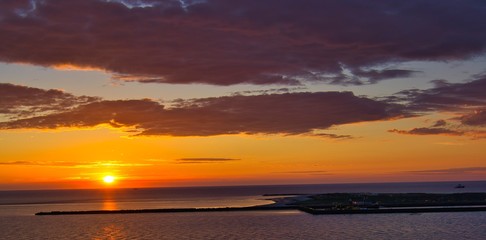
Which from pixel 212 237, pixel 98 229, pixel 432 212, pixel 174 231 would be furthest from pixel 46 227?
pixel 432 212

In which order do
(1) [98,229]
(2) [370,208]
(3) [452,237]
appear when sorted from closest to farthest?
(3) [452,237]
(1) [98,229]
(2) [370,208]

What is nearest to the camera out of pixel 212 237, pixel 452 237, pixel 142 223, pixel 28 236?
pixel 452 237

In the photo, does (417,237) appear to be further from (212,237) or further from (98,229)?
(98,229)

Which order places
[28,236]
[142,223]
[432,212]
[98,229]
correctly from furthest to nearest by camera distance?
[432,212] → [142,223] → [98,229] → [28,236]

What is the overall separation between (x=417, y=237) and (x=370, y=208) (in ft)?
136

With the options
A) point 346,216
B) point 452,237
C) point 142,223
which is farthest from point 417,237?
point 142,223

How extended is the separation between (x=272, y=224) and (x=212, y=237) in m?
17.1

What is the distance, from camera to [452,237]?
64.0 m

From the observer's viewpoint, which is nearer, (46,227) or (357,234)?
(357,234)

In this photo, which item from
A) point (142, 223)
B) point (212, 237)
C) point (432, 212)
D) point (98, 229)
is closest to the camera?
point (212, 237)

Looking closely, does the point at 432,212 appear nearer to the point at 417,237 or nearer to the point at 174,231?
the point at 417,237

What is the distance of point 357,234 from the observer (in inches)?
2662

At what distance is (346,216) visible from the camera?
9506cm

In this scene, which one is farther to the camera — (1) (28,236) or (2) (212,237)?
(1) (28,236)
